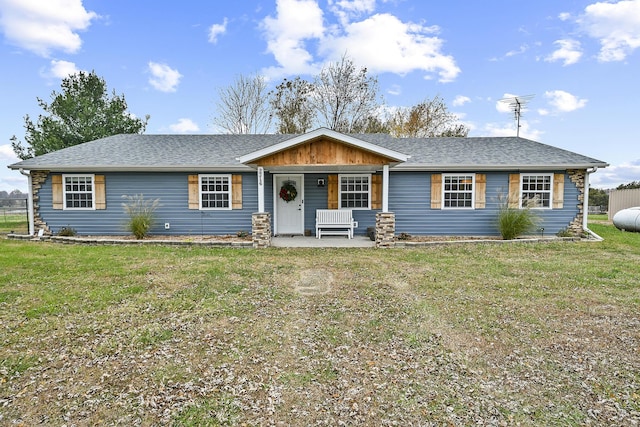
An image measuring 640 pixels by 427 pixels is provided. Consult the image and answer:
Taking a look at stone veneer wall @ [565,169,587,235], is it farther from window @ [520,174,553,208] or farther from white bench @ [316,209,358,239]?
white bench @ [316,209,358,239]

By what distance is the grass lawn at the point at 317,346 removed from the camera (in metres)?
2.43

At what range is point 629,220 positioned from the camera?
12367 mm

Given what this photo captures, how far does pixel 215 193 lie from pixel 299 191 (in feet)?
8.75

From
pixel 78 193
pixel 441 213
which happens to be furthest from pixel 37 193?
pixel 441 213

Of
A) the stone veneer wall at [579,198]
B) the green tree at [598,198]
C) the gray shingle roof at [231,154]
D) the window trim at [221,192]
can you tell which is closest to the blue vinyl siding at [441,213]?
the stone veneer wall at [579,198]

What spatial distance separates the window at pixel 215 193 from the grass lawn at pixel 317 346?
15.5 feet

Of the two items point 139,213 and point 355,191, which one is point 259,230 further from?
point 139,213

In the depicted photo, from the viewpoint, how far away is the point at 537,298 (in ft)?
15.9

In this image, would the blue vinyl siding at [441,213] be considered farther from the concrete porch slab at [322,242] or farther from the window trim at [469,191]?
the concrete porch slab at [322,242]

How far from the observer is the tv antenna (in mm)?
14633

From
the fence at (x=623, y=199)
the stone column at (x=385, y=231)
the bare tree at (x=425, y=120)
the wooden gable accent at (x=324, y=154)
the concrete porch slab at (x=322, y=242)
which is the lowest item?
the concrete porch slab at (x=322, y=242)

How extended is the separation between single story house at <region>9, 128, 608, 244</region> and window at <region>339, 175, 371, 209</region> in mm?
32

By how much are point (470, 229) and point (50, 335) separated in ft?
34.9

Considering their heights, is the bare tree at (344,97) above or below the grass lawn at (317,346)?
above
